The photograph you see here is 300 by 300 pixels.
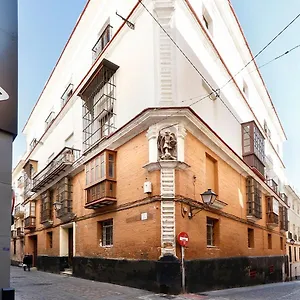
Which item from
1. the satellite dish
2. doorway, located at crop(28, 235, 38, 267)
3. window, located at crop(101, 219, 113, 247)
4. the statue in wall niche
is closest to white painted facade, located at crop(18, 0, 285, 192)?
the statue in wall niche

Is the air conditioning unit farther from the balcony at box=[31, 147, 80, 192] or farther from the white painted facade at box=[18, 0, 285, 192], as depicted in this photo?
the balcony at box=[31, 147, 80, 192]

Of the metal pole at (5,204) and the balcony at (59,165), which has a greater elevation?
the balcony at (59,165)

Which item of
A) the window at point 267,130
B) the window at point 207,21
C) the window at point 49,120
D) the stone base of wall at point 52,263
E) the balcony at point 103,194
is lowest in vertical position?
the stone base of wall at point 52,263

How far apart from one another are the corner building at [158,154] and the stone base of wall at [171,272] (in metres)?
0.04

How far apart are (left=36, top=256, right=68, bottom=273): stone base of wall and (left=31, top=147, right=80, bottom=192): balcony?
3.95 m

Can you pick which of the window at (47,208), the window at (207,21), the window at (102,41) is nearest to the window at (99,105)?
the window at (102,41)

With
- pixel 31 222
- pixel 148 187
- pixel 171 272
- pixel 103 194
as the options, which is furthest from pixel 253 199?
pixel 31 222

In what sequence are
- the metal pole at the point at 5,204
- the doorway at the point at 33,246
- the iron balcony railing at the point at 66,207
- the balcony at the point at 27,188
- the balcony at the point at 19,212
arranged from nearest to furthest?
1. the metal pole at the point at 5,204
2. the iron balcony railing at the point at 66,207
3. the doorway at the point at 33,246
4. the balcony at the point at 27,188
5. the balcony at the point at 19,212

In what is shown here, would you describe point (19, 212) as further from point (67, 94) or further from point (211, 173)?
point (211, 173)

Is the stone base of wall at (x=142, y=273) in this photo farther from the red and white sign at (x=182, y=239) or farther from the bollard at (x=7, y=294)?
the bollard at (x=7, y=294)

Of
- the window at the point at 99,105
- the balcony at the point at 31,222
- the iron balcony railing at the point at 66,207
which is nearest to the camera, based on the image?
the window at the point at 99,105

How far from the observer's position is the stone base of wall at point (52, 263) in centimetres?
1966

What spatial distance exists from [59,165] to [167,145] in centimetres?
855

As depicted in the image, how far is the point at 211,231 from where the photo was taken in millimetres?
13945
